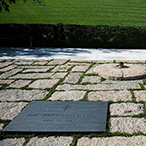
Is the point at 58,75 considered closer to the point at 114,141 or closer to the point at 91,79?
the point at 91,79

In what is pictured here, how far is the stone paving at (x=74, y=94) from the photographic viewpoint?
9.25 ft

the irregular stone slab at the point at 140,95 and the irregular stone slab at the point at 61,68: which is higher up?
the irregular stone slab at the point at 140,95

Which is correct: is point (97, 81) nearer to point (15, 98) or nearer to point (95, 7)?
point (15, 98)

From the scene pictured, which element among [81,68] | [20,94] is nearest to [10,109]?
[20,94]

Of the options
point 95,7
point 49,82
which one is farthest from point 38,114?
point 95,7

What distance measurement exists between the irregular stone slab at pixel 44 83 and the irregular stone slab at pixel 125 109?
1.83m

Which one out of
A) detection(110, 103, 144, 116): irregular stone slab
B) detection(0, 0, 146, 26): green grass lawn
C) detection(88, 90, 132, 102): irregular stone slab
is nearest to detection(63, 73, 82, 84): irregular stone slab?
detection(88, 90, 132, 102): irregular stone slab

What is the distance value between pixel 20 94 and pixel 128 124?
242 centimetres

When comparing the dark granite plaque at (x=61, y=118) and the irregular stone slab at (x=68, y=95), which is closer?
the dark granite plaque at (x=61, y=118)

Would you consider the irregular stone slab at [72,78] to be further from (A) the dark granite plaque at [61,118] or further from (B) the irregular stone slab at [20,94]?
(A) the dark granite plaque at [61,118]

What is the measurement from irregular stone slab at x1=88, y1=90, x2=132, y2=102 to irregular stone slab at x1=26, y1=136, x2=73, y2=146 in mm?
1432

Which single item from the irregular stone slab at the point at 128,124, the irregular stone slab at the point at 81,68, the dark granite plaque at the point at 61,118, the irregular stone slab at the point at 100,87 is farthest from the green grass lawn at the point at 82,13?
the irregular stone slab at the point at 128,124

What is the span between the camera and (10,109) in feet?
12.5

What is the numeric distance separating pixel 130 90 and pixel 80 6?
56.3 ft
